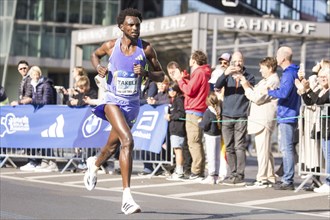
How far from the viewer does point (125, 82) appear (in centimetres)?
827

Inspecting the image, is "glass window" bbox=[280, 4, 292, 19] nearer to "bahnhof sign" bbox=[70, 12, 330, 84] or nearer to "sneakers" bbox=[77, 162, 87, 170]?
"bahnhof sign" bbox=[70, 12, 330, 84]

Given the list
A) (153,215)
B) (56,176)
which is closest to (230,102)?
(56,176)

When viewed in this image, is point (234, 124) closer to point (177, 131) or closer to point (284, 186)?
point (177, 131)

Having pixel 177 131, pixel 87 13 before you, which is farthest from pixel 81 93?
pixel 87 13

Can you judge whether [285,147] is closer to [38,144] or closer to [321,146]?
[321,146]

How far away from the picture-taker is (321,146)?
11.7 meters

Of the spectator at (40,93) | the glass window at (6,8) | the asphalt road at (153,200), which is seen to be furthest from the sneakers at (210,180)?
the glass window at (6,8)

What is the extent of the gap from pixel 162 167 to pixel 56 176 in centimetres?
197

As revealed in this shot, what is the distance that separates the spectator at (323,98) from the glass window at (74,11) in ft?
186

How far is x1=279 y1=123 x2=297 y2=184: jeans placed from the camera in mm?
11930

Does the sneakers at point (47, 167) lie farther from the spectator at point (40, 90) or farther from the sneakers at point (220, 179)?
the sneakers at point (220, 179)

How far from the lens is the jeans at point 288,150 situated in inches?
470

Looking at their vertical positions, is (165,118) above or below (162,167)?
above

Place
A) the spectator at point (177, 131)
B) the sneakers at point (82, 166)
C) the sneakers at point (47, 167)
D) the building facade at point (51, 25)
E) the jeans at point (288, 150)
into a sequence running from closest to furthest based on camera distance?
the jeans at point (288, 150) < the spectator at point (177, 131) < the sneakers at point (82, 166) < the sneakers at point (47, 167) < the building facade at point (51, 25)
